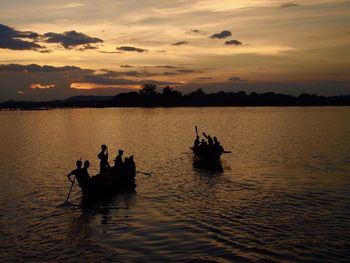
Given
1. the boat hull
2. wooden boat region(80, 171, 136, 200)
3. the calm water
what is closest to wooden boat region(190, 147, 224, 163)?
the calm water

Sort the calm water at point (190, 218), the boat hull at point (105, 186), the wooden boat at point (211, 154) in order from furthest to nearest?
the wooden boat at point (211, 154), the boat hull at point (105, 186), the calm water at point (190, 218)

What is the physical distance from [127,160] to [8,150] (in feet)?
100

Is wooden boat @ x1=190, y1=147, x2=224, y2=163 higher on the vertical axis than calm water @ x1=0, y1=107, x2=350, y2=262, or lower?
higher

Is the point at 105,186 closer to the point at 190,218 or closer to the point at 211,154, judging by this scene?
the point at 190,218

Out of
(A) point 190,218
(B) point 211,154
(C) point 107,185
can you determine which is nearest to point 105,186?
(C) point 107,185

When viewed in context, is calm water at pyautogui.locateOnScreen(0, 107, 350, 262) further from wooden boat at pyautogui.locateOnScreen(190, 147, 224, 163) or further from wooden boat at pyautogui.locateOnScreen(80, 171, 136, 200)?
wooden boat at pyautogui.locateOnScreen(190, 147, 224, 163)

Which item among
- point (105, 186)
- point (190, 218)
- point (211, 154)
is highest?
point (211, 154)

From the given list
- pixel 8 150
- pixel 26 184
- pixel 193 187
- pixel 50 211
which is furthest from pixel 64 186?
pixel 8 150

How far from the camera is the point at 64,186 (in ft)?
84.6

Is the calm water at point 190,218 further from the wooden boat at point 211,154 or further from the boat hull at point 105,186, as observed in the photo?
the wooden boat at point 211,154

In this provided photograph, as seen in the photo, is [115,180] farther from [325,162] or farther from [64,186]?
[325,162]

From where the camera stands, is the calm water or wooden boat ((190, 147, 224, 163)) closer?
the calm water

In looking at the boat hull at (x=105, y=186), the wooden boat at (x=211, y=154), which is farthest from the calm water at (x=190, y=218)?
the wooden boat at (x=211, y=154)

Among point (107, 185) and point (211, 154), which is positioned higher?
point (211, 154)
